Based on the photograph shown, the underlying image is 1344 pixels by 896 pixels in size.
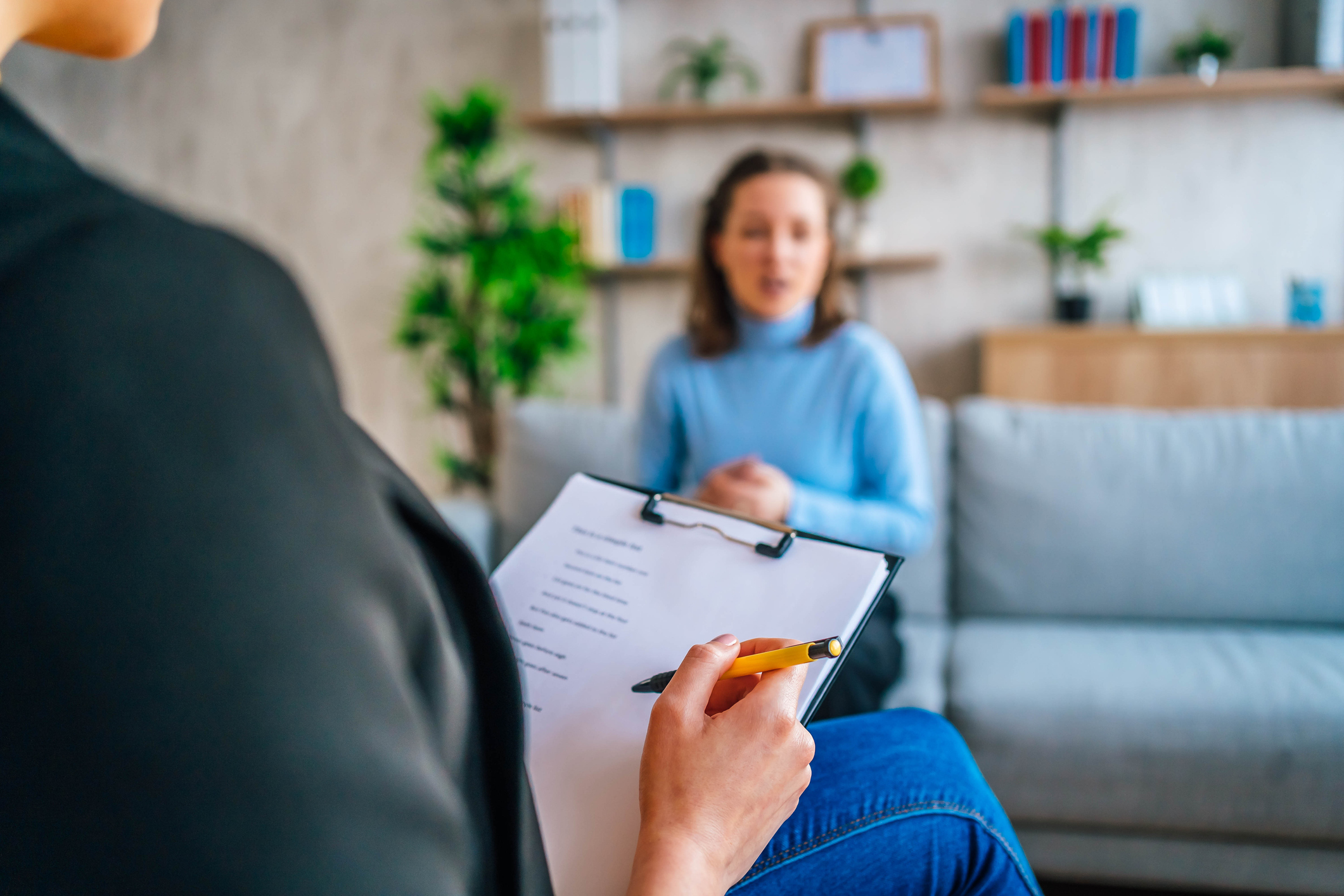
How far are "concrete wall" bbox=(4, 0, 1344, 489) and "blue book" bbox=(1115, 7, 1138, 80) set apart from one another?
0.69 feet

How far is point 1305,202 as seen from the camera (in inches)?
117

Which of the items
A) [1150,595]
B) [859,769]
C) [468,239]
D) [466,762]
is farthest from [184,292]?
[468,239]

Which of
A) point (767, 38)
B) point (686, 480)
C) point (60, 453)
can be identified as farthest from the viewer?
point (767, 38)

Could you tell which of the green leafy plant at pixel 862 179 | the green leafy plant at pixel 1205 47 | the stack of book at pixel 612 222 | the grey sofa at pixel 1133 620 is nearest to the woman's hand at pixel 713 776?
the grey sofa at pixel 1133 620

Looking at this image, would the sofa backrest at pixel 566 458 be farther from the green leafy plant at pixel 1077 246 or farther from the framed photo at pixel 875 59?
the framed photo at pixel 875 59

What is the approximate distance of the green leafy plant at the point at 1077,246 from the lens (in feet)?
9.56

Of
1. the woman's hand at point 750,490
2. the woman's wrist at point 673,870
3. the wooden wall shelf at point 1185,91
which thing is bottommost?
the woman's wrist at point 673,870

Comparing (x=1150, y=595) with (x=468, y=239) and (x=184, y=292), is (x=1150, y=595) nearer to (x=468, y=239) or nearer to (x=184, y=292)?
(x=184, y=292)

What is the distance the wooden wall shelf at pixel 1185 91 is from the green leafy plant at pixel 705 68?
88cm

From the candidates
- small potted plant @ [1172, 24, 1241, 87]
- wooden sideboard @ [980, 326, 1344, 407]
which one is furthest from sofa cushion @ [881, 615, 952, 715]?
small potted plant @ [1172, 24, 1241, 87]

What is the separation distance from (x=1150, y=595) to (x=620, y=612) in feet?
4.69

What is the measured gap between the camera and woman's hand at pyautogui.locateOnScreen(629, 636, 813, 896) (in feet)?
1.52

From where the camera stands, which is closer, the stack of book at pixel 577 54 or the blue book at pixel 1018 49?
the blue book at pixel 1018 49

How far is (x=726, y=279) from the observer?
169 cm
